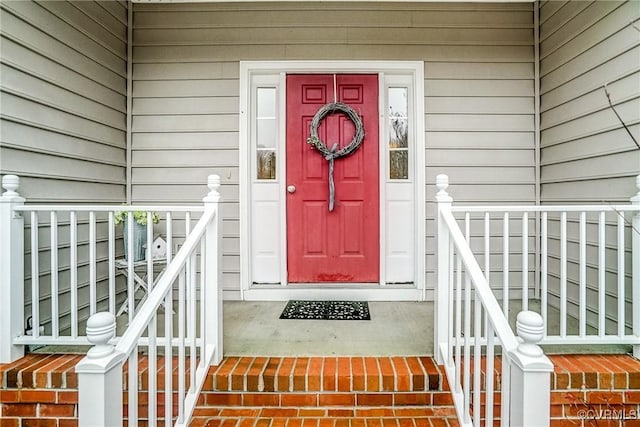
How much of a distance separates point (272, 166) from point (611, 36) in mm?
2473

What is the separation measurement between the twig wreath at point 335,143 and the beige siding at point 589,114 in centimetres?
151

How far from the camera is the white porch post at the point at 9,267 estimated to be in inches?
70.5

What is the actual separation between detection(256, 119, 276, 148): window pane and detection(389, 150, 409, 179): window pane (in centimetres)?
102

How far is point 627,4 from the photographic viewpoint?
2059 mm

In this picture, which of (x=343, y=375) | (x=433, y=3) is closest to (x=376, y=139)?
(x=433, y=3)

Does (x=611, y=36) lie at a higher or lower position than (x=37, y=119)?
higher

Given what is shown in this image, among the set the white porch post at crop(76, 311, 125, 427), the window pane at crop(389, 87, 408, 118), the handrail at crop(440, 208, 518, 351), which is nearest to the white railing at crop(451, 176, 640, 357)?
the handrail at crop(440, 208, 518, 351)

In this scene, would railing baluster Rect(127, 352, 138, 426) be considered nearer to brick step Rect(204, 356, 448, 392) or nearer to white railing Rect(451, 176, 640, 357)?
brick step Rect(204, 356, 448, 392)

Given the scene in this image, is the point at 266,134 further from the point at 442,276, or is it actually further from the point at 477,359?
the point at 477,359

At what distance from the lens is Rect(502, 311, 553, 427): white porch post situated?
1.01 m

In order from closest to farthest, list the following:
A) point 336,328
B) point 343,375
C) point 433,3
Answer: point 343,375 < point 336,328 < point 433,3

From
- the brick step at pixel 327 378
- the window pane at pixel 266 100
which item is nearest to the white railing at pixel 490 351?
the brick step at pixel 327 378

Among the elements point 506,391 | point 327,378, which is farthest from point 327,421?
point 506,391

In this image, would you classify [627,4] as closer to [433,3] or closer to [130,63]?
[433,3]
